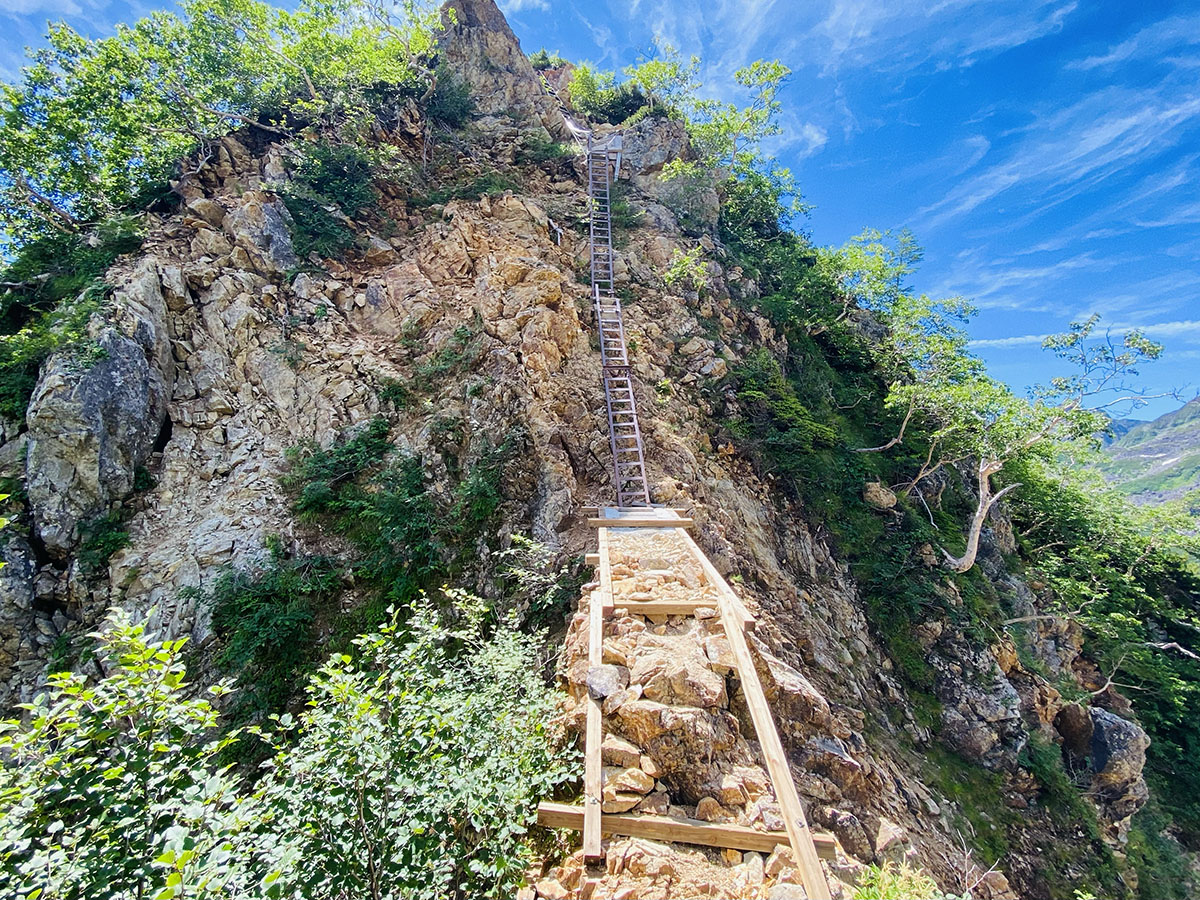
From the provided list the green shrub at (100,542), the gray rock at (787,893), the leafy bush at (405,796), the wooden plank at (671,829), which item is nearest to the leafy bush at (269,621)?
the green shrub at (100,542)

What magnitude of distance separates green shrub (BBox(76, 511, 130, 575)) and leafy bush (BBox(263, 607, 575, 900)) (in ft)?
25.6

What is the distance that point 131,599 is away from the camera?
7.66 meters

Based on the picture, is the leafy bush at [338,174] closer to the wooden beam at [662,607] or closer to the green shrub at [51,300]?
the green shrub at [51,300]

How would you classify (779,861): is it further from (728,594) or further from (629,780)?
(728,594)

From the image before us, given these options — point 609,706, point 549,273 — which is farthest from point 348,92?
point 609,706

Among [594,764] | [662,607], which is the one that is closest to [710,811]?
[594,764]

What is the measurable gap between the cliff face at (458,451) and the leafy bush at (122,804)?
550 centimetres

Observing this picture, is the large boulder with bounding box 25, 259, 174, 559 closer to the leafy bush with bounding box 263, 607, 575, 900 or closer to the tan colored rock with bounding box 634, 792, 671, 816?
the leafy bush with bounding box 263, 607, 575, 900

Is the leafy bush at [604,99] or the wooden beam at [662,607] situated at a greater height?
the leafy bush at [604,99]

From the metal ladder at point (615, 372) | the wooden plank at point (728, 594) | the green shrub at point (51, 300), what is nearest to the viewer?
the wooden plank at point (728, 594)

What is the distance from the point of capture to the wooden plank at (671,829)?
332 cm

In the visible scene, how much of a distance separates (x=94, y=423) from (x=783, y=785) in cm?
1207

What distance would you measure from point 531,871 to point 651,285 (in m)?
14.0

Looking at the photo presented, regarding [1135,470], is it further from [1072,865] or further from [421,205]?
[421,205]
